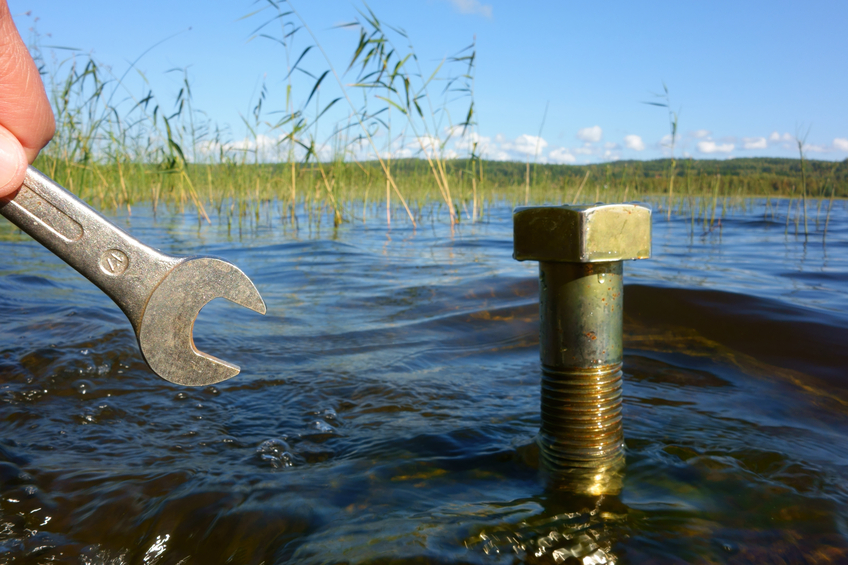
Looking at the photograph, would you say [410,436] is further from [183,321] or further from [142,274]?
[142,274]

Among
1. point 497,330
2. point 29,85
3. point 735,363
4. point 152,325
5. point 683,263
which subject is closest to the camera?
point 29,85

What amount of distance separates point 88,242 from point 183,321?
0.22 m

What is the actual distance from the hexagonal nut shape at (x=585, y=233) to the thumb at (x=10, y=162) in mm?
868

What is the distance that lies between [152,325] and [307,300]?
2.30m

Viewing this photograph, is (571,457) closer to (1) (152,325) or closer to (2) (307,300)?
(1) (152,325)

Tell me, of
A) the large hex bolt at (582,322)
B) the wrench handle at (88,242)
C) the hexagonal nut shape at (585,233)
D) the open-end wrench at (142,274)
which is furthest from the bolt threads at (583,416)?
the wrench handle at (88,242)

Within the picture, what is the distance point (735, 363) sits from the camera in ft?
7.06

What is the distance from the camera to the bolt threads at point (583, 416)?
3.77 feet

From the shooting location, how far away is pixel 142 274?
3.50 ft

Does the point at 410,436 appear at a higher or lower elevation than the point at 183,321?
lower

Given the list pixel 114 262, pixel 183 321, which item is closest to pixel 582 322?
pixel 183 321

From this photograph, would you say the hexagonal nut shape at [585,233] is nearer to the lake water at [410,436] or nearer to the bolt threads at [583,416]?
the bolt threads at [583,416]

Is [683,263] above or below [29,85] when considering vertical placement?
below

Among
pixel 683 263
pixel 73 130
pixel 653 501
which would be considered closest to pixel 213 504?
pixel 653 501
